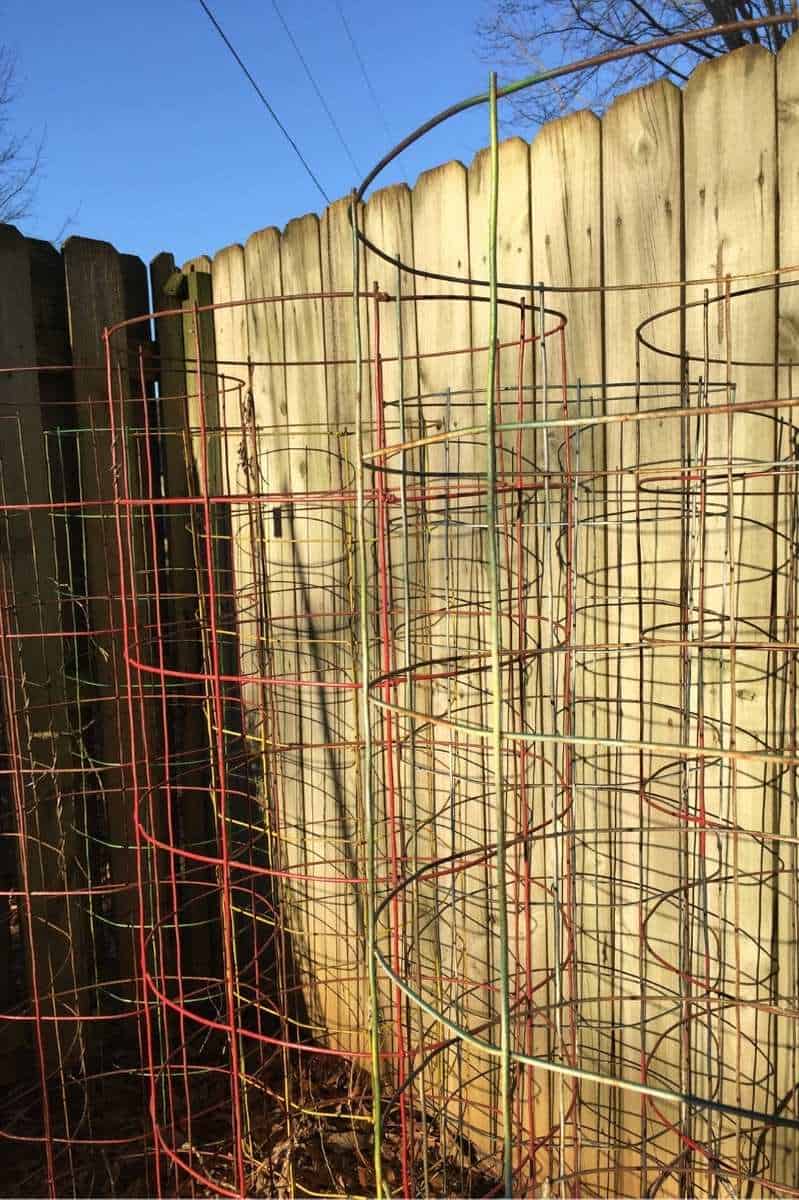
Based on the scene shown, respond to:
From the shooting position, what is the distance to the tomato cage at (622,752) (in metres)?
2.01

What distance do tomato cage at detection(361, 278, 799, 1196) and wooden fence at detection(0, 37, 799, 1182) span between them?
2.6 inches

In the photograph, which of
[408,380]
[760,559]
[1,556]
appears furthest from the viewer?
[1,556]

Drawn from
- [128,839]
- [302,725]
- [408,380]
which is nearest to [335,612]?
[302,725]

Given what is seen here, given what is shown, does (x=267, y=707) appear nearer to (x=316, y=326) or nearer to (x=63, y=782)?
(x=63, y=782)

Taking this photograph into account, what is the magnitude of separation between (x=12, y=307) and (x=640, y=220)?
84.3 inches

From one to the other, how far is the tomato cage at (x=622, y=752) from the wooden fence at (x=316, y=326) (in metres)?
0.07

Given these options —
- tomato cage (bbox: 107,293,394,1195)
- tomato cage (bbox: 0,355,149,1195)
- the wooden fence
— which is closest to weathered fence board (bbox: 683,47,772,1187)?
the wooden fence

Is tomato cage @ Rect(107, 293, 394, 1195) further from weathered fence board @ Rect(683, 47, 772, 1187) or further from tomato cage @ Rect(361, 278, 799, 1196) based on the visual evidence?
weathered fence board @ Rect(683, 47, 772, 1187)

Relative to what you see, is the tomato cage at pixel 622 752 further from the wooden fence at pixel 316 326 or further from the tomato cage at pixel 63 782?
the tomato cage at pixel 63 782

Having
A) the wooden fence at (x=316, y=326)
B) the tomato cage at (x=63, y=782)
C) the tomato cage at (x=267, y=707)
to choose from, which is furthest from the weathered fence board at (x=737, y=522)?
the tomato cage at (x=63, y=782)

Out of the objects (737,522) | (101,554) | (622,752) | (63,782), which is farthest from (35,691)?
(737,522)

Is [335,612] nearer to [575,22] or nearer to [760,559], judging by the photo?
[760,559]

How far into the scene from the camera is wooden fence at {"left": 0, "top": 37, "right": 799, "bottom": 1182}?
208cm

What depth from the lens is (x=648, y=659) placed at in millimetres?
2299
